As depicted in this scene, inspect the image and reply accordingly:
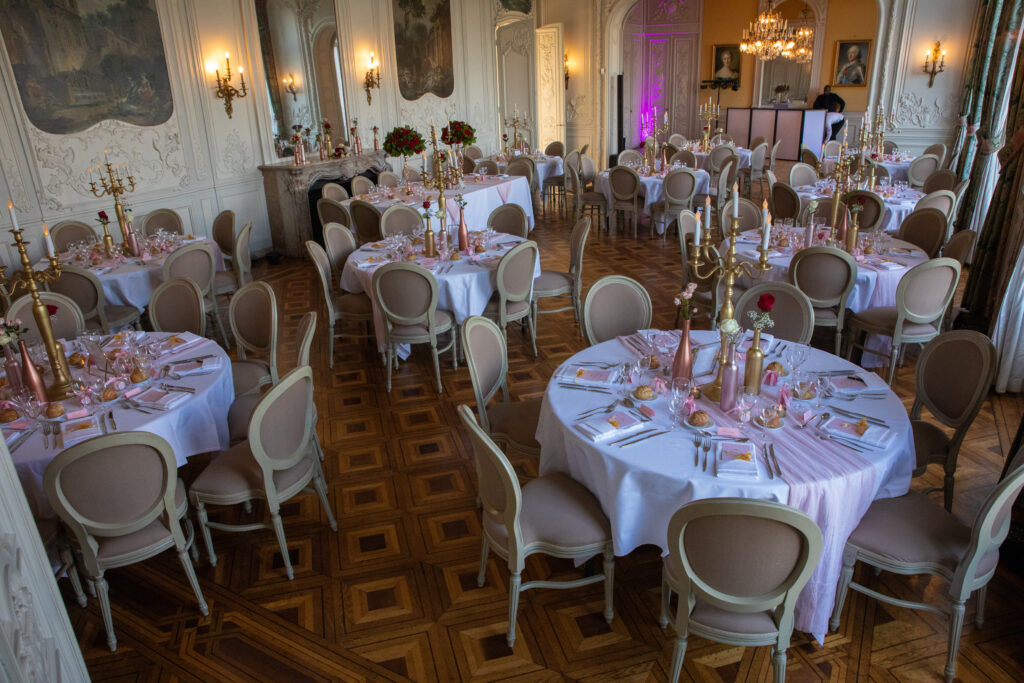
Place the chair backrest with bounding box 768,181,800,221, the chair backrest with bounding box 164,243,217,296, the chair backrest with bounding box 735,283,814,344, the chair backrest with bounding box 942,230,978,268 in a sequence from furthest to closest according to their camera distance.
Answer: the chair backrest with bounding box 768,181,800,221 → the chair backrest with bounding box 164,243,217,296 → the chair backrest with bounding box 942,230,978,268 → the chair backrest with bounding box 735,283,814,344

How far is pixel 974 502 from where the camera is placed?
3.58m

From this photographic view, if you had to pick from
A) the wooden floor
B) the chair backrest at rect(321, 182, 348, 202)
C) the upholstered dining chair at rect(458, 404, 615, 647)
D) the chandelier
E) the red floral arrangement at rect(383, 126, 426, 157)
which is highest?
the chandelier

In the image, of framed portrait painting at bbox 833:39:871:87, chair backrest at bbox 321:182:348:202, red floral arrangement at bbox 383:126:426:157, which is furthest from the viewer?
framed portrait painting at bbox 833:39:871:87

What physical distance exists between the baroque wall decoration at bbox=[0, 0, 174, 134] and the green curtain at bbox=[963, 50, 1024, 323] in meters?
8.20

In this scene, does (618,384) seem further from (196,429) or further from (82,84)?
(82,84)

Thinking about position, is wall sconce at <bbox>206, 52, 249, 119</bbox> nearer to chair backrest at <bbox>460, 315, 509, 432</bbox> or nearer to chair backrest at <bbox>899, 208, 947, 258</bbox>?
chair backrest at <bbox>460, 315, 509, 432</bbox>

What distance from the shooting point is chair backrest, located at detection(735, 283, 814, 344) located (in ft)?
12.7

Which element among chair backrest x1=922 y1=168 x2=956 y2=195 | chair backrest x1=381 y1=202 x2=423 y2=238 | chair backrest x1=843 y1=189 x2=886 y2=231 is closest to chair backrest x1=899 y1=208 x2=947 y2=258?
chair backrest x1=843 y1=189 x2=886 y2=231

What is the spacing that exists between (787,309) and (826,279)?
3.28 ft

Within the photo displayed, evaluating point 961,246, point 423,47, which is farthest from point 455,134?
point 961,246

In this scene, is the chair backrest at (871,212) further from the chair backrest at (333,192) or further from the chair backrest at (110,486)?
the chair backrest at (110,486)


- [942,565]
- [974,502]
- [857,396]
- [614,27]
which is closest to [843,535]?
[942,565]

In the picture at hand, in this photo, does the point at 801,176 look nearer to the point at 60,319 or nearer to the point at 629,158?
the point at 629,158

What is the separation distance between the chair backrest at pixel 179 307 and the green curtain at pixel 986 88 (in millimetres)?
7997
